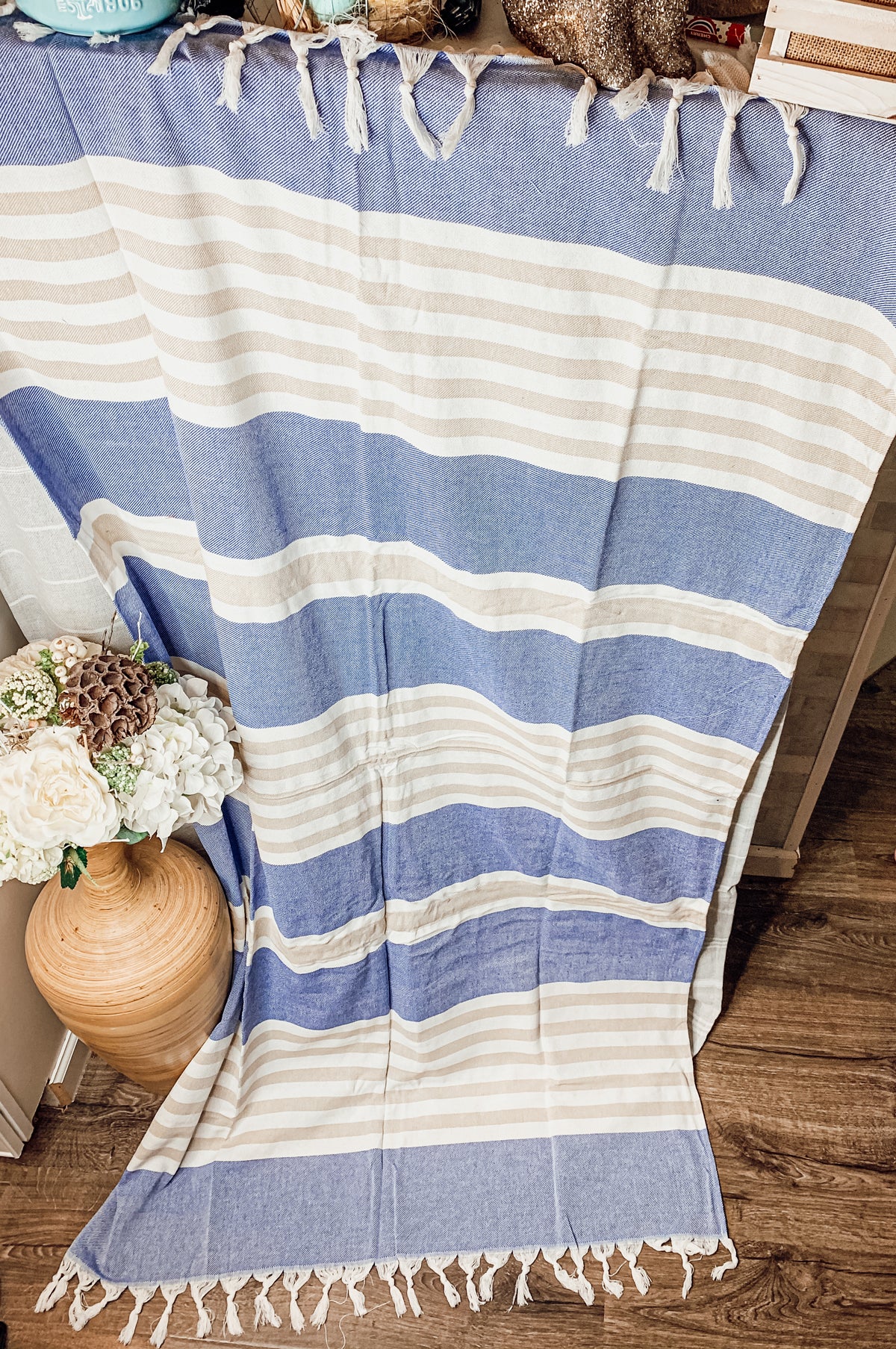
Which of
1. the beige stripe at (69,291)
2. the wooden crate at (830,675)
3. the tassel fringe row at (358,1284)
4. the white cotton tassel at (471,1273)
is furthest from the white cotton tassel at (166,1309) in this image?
the beige stripe at (69,291)

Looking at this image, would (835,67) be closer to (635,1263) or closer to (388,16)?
(388,16)

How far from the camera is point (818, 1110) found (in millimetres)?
1396

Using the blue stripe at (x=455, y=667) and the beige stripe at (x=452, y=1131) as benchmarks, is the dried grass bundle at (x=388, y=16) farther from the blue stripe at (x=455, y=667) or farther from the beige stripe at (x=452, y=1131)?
the beige stripe at (x=452, y=1131)

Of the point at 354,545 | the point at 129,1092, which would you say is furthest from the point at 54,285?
the point at 129,1092

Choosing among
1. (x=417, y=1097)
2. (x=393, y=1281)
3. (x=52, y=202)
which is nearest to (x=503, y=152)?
(x=52, y=202)

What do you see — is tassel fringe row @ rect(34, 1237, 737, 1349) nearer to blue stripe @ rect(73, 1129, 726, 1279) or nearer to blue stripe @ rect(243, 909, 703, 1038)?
blue stripe @ rect(73, 1129, 726, 1279)

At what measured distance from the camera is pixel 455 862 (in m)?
1.28

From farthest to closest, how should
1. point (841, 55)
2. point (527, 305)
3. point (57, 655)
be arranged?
point (57, 655)
point (527, 305)
point (841, 55)

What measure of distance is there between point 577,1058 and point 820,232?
3.52 ft

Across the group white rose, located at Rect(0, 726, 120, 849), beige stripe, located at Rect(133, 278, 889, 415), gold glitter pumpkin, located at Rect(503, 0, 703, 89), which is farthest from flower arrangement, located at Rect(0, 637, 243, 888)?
gold glitter pumpkin, located at Rect(503, 0, 703, 89)

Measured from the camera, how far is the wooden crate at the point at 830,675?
119cm

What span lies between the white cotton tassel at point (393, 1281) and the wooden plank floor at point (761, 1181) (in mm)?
14

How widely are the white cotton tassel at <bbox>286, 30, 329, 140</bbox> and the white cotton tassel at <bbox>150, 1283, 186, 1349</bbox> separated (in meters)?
1.28

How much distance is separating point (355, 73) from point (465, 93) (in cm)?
9
